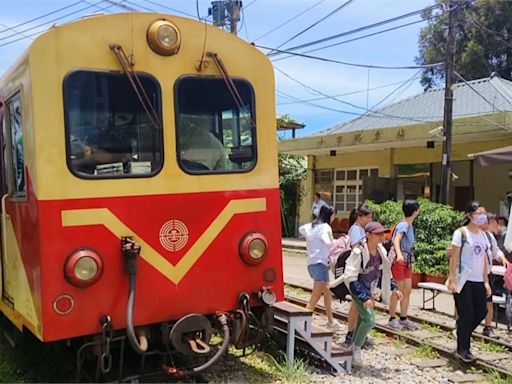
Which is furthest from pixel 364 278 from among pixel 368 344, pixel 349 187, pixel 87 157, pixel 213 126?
pixel 349 187

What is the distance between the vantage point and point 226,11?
1486 centimetres

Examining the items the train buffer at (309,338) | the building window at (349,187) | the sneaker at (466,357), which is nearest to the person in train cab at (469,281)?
the sneaker at (466,357)

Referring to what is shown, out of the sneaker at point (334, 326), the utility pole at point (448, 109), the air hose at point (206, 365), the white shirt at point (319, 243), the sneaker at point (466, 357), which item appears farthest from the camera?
the utility pole at point (448, 109)

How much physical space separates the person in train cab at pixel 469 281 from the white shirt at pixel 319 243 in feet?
5.05

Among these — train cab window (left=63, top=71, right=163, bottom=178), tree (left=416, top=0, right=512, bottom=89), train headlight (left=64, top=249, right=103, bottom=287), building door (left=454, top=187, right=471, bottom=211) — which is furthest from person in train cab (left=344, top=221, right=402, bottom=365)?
tree (left=416, top=0, right=512, bottom=89)

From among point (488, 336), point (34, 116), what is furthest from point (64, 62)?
point (488, 336)

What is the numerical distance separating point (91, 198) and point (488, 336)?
5.26 metres

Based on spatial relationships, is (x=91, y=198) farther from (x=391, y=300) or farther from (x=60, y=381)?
(x=391, y=300)

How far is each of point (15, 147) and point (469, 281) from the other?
15.1 feet

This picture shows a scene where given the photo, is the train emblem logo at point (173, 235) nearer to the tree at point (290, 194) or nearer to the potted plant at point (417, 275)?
the potted plant at point (417, 275)

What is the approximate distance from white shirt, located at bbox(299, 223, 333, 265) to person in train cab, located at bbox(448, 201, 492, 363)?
5.05 ft

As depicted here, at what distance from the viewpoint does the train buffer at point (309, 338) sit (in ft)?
18.5

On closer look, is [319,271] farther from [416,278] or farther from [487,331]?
[416,278]

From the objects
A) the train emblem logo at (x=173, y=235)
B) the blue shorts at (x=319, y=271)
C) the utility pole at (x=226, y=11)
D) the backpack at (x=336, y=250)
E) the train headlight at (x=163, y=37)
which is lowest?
the blue shorts at (x=319, y=271)
